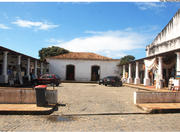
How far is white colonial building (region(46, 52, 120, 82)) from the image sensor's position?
33.0 m

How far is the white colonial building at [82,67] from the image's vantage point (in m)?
33.0

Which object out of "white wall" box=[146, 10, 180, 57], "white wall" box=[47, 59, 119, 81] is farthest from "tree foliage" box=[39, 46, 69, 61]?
"white wall" box=[146, 10, 180, 57]

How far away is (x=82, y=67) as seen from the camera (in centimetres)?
3347

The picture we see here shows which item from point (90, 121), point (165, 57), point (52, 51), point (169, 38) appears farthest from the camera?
point (52, 51)

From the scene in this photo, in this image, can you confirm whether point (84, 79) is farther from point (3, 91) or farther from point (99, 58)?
point (3, 91)

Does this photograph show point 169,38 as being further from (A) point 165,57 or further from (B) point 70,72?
(B) point 70,72

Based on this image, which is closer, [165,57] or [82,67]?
[165,57]

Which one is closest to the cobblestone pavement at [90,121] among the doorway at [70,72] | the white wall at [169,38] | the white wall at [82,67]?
A: the white wall at [169,38]

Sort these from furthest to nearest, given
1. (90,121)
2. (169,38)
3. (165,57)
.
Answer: (169,38) < (165,57) < (90,121)

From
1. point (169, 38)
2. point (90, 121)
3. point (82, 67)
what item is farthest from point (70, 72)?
point (90, 121)

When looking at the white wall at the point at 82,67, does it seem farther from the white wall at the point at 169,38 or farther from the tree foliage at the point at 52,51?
the tree foliage at the point at 52,51

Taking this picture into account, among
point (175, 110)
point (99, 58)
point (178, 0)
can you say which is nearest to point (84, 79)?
point (99, 58)

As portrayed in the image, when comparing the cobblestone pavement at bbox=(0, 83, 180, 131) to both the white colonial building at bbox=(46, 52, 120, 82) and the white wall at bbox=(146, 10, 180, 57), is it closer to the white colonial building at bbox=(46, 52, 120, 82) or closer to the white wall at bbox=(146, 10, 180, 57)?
the white wall at bbox=(146, 10, 180, 57)

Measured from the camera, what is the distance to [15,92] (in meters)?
8.05
